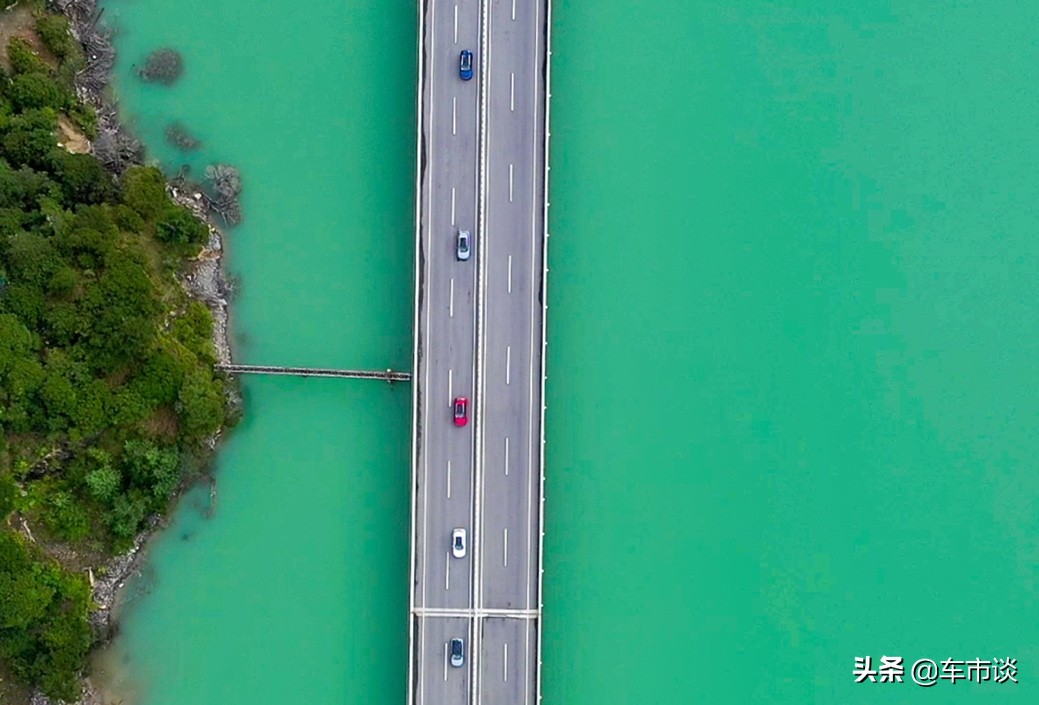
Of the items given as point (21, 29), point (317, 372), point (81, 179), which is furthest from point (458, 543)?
point (21, 29)

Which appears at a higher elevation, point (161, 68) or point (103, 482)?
point (161, 68)

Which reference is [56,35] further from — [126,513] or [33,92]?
[126,513]

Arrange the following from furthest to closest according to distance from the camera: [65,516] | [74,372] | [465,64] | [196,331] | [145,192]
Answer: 1. [465,64]
2. [196,331]
3. [145,192]
4. [65,516]
5. [74,372]

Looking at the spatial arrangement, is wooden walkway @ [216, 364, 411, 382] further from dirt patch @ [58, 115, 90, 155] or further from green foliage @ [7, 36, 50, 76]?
green foliage @ [7, 36, 50, 76]

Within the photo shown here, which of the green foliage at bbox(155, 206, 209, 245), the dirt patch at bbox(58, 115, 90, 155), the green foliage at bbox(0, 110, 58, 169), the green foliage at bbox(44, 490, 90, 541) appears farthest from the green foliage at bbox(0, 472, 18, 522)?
the dirt patch at bbox(58, 115, 90, 155)

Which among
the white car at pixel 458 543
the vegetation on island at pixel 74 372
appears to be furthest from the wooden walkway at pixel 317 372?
the white car at pixel 458 543

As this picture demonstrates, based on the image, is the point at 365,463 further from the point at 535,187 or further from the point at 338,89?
the point at 338,89

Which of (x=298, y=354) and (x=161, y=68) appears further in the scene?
(x=161, y=68)
